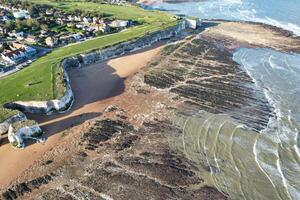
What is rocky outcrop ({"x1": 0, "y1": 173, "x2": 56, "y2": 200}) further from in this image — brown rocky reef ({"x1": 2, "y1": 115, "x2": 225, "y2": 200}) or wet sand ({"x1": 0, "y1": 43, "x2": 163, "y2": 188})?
wet sand ({"x1": 0, "y1": 43, "x2": 163, "y2": 188})

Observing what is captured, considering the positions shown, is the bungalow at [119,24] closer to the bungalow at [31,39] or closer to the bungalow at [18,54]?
the bungalow at [31,39]

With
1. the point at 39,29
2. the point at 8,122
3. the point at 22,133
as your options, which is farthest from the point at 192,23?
the point at 22,133

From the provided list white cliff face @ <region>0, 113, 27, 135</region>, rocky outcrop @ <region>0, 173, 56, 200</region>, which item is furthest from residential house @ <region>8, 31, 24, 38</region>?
rocky outcrop @ <region>0, 173, 56, 200</region>

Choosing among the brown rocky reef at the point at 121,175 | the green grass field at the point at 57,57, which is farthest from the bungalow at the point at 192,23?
the brown rocky reef at the point at 121,175

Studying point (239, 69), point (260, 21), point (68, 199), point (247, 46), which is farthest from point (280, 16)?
point (68, 199)

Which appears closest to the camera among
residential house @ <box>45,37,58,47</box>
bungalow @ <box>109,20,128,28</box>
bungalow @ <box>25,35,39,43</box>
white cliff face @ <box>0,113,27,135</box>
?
white cliff face @ <box>0,113,27,135</box>

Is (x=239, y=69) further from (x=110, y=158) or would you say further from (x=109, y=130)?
(x=110, y=158)
